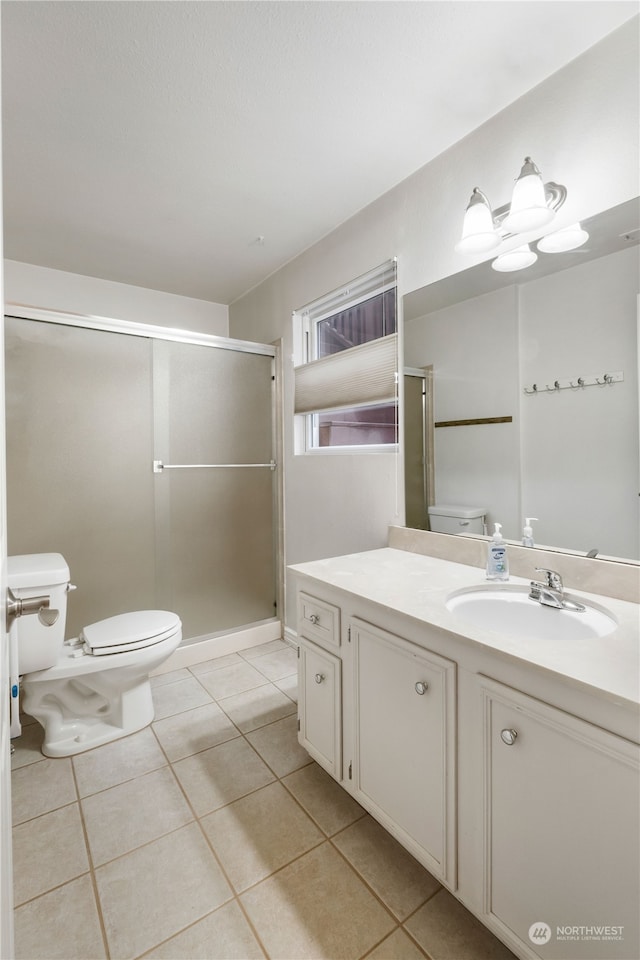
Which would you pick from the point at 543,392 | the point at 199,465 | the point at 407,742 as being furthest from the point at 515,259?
the point at 199,465

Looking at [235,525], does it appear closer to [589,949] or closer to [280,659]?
[280,659]

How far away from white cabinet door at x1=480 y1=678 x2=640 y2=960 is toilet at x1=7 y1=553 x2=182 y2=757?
1.44m

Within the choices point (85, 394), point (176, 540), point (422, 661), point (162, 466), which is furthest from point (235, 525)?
point (422, 661)

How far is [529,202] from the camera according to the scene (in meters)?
1.33

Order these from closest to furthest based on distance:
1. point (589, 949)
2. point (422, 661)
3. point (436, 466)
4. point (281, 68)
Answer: point (589, 949) < point (422, 661) < point (281, 68) < point (436, 466)

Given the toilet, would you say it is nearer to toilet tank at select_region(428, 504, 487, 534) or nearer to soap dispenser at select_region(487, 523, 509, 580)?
toilet tank at select_region(428, 504, 487, 534)

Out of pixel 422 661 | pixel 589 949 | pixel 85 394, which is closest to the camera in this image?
pixel 589 949

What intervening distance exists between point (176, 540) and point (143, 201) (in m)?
1.67

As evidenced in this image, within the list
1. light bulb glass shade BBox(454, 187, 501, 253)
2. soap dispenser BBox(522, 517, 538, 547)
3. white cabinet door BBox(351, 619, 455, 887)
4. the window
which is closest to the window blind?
the window

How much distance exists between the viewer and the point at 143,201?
6.75 ft

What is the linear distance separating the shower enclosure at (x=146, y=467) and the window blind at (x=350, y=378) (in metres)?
0.44

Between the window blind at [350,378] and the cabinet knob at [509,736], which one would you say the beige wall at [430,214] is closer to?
the window blind at [350,378]

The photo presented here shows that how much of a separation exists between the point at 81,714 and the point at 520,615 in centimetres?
180

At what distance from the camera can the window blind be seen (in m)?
2.02
